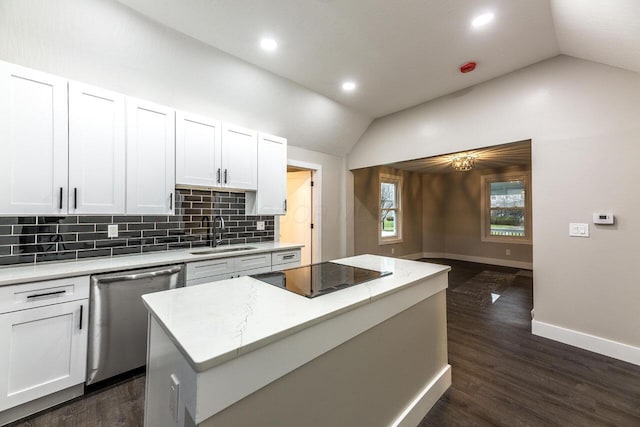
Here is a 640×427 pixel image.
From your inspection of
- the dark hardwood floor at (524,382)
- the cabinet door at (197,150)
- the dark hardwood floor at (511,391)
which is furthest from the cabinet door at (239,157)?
the dark hardwood floor at (524,382)

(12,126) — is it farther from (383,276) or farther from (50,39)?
(383,276)

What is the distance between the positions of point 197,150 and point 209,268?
119 centimetres

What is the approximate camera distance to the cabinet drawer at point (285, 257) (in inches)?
118

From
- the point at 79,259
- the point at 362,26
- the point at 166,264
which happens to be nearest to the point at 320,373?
the point at 166,264

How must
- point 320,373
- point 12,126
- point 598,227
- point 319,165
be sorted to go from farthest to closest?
point 319,165
point 598,227
point 12,126
point 320,373

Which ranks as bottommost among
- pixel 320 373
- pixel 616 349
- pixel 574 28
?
pixel 616 349

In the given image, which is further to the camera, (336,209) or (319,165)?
(336,209)

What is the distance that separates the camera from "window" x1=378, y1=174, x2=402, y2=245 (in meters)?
6.14

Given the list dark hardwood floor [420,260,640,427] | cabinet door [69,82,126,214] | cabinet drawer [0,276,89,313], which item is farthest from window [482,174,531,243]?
cabinet drawer [0,276,89,313]

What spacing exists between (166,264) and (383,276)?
1.79 metres

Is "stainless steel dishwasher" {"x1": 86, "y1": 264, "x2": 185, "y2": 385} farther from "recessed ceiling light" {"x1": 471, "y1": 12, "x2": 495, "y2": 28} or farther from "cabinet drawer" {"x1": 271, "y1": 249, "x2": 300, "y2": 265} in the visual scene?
"recessed ceiling light" {"x1": 471, "y1": 12, "x2": 495, "y2": 28}

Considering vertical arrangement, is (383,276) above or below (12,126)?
below

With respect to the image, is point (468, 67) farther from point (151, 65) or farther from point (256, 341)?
point (256, 341)

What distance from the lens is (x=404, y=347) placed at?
1.50m
